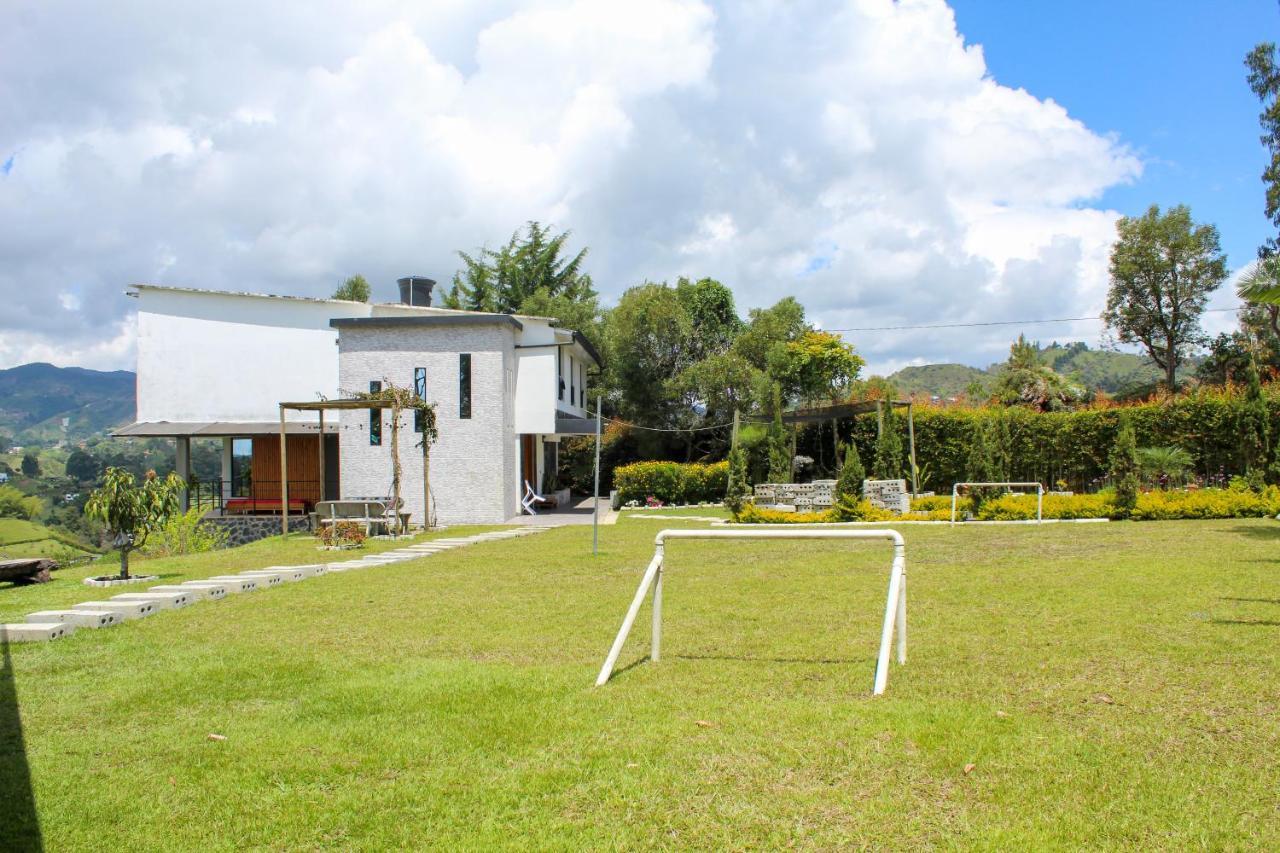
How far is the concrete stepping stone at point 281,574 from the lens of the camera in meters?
11.1

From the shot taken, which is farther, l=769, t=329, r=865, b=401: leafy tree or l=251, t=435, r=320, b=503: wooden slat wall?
l=769, t=329, r=865, b=401: leafy tree

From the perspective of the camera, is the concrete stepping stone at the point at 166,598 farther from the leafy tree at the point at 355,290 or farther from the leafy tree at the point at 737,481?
the leafy tree at the point at 355,290

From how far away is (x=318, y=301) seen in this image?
2709cm

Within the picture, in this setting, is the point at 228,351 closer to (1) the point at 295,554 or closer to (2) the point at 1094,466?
(1) the point at 295,554

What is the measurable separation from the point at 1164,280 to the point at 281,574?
39364 mm

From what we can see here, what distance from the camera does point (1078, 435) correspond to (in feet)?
75.4

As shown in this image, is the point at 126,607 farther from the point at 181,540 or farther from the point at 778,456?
the point at 778,456

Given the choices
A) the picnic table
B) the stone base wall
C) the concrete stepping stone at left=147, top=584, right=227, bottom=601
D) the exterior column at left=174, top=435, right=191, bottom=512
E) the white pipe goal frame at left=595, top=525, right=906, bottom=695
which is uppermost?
the exterior column at left=174, top=435, right=191, bottom=512

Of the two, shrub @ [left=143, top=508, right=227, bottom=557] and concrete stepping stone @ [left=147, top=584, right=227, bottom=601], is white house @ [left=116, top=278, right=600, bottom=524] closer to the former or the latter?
shrub @ [left=143, top=508, right=227, bottom=557]

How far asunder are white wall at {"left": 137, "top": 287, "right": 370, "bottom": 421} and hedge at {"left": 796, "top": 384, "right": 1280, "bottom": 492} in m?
17.1

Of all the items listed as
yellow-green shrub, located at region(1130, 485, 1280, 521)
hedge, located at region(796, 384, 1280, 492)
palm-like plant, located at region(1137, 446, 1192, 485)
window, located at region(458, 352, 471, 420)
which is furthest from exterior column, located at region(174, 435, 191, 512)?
palm-like plant, located at region(1137, 446, 1192, 485)

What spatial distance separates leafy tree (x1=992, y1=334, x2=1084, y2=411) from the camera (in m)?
30.5

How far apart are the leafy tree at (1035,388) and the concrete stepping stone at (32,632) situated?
27.6 m

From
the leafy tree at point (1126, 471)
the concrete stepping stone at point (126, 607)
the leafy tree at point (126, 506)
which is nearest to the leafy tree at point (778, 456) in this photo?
the leafy tree at point (1126, 471)
